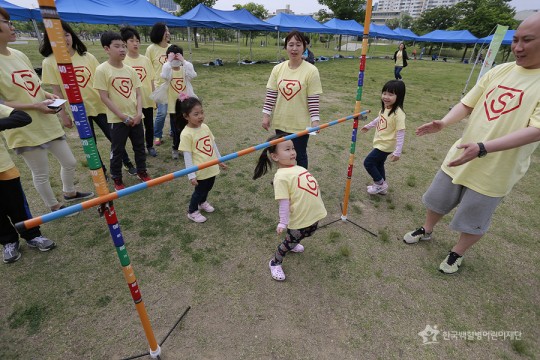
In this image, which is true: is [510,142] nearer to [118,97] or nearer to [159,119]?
[118,97]

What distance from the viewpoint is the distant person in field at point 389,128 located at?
3660 millimetres

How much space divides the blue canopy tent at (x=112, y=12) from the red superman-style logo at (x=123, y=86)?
12093mm

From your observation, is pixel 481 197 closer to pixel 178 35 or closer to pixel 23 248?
pixel 23 248

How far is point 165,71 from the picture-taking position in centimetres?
457

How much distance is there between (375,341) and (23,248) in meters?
3.66

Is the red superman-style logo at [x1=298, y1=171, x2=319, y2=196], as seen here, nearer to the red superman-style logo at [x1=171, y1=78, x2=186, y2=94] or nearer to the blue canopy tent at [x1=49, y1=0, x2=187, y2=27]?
the red superman-style logo at [x1=171, y1=78, x2=186, y2=94]

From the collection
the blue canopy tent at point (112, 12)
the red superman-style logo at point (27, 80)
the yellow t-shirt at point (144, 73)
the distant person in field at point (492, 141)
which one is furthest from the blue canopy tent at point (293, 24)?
the distant person in field at point (492, 141)

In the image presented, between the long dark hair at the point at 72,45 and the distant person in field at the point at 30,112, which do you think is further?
the long dark hair at the point at 72,45

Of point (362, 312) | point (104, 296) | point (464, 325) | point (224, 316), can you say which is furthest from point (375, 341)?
point (104, 296)

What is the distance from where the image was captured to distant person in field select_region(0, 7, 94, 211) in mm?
2572

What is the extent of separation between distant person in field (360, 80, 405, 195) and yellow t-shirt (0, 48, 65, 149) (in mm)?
3894

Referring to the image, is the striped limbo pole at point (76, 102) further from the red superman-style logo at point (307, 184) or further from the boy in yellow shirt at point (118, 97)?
the boy in yellow shirt at point (118, 97)

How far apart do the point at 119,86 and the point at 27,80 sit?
1.03m

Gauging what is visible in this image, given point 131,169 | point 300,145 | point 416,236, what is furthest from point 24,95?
point 416,236
